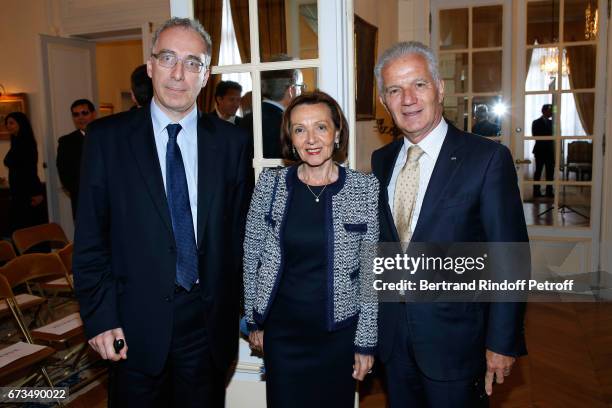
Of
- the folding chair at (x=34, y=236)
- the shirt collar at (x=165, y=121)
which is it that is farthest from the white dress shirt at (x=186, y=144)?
the folding chair at (x=34, y=236)

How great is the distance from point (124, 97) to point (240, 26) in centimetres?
885

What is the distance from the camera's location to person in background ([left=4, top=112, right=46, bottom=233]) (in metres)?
5.86

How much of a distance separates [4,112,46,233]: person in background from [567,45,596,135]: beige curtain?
237 inches

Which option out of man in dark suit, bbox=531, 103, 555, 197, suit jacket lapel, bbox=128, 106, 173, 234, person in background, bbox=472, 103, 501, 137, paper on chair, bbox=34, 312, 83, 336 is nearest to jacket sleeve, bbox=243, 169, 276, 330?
suit jacket lapel, bbox=128, 106, 173, 234

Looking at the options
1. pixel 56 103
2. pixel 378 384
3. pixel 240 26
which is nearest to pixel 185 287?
pixel 240 26

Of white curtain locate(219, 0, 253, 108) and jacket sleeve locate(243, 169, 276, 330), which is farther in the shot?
white curtain locate(219, 0, 253, 108)

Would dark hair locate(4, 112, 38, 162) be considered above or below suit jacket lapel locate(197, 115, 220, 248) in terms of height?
above

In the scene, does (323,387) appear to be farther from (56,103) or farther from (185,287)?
(56,103)

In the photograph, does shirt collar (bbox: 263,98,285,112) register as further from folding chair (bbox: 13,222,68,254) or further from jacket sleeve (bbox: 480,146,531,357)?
folding chair (bbox: 13,222,68,254)

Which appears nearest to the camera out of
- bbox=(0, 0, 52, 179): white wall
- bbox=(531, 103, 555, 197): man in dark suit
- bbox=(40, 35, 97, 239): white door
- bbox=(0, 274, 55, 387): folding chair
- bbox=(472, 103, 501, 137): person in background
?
bbox=(0, 274, 55, 387): folding chair

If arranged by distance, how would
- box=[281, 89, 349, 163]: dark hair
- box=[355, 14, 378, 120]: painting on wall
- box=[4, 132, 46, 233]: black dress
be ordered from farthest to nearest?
box=[4, 132, 46, 233]: black dress → box=[355, 14, 378, 120]: painting on wall → box=[281, 89, 349, 163]: dark hair

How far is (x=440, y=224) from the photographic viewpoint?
168 cm

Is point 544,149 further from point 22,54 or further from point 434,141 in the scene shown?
point 22,54

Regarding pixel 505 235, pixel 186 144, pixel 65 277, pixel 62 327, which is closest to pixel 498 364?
pixel 505 235
